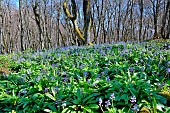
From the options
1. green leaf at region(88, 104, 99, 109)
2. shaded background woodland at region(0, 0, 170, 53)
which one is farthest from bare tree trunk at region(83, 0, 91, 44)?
green leaf at region(88, 104, 99, 109)

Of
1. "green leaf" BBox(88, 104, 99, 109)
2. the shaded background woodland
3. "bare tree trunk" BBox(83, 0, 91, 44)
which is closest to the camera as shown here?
"green leaf" BBox(88, 104, 99, 109)

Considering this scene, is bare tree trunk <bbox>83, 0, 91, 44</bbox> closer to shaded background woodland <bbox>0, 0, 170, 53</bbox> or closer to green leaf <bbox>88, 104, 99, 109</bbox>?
shaded background woodland <bbox>0, 0, 170, 53</bbox>

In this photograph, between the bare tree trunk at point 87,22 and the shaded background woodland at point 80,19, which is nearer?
the bare tree trunk at point 87,22

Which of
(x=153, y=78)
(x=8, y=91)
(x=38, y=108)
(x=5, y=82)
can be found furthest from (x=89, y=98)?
(x=5, y=82)

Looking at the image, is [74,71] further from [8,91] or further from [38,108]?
[38,108]

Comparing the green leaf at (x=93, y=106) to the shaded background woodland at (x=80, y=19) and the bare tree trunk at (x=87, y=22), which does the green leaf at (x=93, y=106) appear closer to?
the bare tree trunk at (x=87, y=22)

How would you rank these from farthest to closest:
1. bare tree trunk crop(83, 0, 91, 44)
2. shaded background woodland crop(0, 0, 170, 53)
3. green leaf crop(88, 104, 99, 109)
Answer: shaded background woodland crop(0, 0, 170, 53)
bare tree trunk crop(83, 0, 91, 44)
green leaf crop(88, 104, 99, 109)

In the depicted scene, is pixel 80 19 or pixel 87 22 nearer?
pixel 87 22

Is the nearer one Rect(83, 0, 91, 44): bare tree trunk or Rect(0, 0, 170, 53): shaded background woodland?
Rect(83, 0, 91, 44): bare tree trunk

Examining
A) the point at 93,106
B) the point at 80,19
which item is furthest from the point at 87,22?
the point at 80,19

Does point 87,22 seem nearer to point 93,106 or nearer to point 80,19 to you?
point 93,106

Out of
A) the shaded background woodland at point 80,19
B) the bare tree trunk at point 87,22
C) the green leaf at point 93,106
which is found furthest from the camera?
the shaded background woodland at point 80,19

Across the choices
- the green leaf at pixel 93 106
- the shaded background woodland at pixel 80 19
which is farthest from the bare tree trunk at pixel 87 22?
the green leaf at pixel 93 106

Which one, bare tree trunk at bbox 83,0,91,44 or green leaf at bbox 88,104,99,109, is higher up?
bare tree trunk at bbox 83,0,91,44
